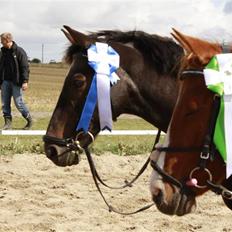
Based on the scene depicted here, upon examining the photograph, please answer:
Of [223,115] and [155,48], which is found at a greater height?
[155,48]

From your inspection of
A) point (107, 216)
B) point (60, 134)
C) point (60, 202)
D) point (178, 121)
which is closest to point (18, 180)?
point (60, 202)

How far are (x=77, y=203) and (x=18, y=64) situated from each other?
5.20m

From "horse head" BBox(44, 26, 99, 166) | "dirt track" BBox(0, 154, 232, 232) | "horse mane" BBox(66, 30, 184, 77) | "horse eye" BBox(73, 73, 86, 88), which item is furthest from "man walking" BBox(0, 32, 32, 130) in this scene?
"horse eye" BBox(73, 73, 86, 88)

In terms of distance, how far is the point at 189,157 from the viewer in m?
2.86

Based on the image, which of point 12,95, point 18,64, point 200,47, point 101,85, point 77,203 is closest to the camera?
point 200,47

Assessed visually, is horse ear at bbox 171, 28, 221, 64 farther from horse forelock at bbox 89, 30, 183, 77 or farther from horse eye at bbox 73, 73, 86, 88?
horse eye at bbox 73, 73, 86, 88

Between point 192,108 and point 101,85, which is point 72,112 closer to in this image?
point 101,85

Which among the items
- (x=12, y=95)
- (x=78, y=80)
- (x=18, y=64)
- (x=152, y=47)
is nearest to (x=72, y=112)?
(x=78, y=80)

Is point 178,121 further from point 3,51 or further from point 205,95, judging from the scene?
point 3,51

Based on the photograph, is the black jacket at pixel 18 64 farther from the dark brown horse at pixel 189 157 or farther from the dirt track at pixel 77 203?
the dark brown horse at pixel 189 157

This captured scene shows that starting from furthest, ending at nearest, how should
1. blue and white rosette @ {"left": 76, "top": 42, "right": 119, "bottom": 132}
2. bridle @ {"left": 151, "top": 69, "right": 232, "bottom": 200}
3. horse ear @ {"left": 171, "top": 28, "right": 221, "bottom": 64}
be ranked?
1. blue and white rosette @ {"left": 76, "top": 42, "right": 119, "bottom": 132}
2. horse ear @ {"left": 171, "top": 28, "right": 221, "bottom": 64}
3. bridle @ {"left": 151, "top": 69, "right": 232, "bottom": 200}

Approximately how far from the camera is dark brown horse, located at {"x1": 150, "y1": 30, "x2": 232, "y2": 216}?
9.28ft

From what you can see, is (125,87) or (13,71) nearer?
(125,87)

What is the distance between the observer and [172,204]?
2811 mm
